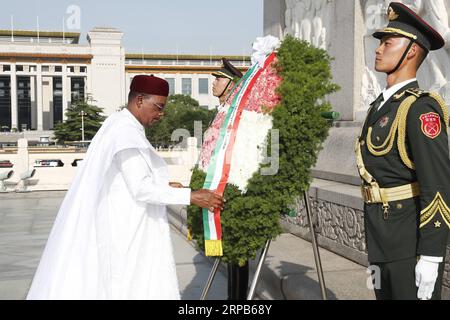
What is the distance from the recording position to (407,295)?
1.99 meters

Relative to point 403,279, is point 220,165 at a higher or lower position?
higher

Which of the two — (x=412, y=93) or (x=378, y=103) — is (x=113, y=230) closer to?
(x=378, y=103)

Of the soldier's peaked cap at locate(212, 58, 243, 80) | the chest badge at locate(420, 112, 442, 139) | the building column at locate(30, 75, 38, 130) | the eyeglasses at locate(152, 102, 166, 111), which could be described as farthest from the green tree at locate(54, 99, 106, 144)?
the chest badge at locate(420, 112, 442, 139)

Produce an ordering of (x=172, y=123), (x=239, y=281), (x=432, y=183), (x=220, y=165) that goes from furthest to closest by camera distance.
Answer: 1. (x=172, y=123)
2. (x=239, y=281)
3. (x=220, y=165)
4. (x=432, y=183)

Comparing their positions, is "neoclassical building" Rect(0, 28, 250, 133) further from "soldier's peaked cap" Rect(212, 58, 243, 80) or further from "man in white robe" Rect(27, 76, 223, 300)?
"man in white robe" Rect(27, 76, 223, 300)

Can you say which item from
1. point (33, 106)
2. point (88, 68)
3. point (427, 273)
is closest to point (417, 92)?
point (427, 273)

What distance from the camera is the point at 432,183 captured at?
186 cm

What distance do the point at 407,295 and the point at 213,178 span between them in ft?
3.77

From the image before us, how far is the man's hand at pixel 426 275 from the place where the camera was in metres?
1.86

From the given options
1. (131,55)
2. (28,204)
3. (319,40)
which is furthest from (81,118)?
(319,40)

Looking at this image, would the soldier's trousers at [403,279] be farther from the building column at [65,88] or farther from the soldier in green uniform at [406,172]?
the building column at [65,88]

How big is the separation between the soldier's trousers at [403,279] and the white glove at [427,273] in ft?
0.30

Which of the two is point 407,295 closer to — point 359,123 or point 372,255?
point 372,255

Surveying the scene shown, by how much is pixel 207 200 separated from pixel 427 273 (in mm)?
1154
